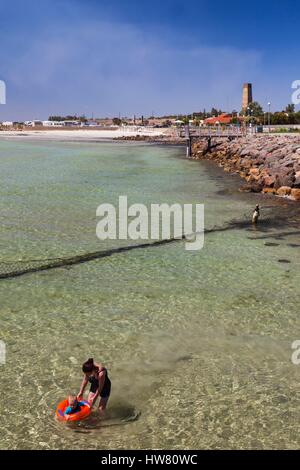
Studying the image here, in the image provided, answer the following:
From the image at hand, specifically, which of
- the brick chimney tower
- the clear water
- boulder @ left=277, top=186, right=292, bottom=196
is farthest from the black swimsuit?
the brick chimney tower

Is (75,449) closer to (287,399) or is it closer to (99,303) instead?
(287,399)

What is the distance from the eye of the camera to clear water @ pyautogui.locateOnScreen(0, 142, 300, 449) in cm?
652

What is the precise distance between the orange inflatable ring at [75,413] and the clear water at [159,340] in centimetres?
16

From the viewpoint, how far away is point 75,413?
254 inches

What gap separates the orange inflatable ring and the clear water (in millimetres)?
163

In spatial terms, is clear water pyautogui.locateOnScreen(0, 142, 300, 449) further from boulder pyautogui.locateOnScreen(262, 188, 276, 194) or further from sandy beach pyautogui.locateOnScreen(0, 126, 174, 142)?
sandy beach pyautogui.locateOnScreen(0, 126, 174, 142)

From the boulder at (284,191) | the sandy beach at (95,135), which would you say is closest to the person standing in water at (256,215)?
the boulder at (284,191)

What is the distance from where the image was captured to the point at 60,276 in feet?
41.2

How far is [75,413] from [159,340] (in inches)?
115

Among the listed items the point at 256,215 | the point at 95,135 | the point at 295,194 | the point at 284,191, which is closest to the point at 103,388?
the point at 256,215

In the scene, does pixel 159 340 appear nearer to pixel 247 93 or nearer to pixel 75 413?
pixel 75 413

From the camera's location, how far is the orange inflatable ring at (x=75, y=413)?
646cm

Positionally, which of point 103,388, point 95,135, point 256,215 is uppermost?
point 95,135

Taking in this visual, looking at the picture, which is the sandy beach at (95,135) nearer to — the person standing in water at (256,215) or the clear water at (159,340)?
the person standing in water at (256,215)
